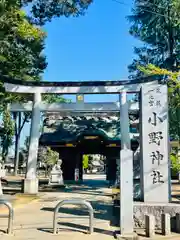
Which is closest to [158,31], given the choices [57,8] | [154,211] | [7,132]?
[57,8]

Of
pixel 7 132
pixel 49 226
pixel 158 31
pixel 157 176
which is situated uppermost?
pixel 158 31

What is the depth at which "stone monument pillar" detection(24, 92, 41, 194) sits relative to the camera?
14.6 m

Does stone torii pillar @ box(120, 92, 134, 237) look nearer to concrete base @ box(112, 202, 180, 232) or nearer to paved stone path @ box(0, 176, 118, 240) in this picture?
paved stone path @ box(0, 176, 118, 240)

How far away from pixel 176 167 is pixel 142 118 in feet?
5.08

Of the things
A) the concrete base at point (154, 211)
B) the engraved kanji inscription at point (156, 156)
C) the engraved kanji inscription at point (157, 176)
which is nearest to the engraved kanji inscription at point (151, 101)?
the engraved kanji inscription at point (156, 156)

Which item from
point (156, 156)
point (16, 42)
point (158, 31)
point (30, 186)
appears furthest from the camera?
point (158, 31)

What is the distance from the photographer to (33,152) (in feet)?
50.3

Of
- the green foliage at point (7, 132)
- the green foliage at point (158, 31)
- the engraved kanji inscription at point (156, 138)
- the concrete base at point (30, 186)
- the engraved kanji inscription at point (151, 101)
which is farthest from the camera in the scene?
the green foliage at point (7, 132)

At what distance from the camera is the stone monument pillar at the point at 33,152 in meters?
14.6

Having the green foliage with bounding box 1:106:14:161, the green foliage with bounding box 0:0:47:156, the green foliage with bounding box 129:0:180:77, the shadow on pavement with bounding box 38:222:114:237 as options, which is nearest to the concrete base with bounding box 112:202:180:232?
the shadow on pavement with bounding box 38:222:114:237

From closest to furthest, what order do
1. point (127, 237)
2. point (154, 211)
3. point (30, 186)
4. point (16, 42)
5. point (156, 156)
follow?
point (127, 237)
point (154, 211)
point (156, 156)
point (16, 42)
point (30, 186)

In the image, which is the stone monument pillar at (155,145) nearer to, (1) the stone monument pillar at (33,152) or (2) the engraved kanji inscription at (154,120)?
(2) the engraved kanji inscription at (154,120)

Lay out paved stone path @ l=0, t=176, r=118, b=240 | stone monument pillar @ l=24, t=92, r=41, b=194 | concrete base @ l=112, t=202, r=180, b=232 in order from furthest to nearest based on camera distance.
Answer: stone monument pillar @ l=24, t=92, r=41, b=194, concrete base @ l=112, t=202, r=180, b=232, paved stone path @ l=0, t=176, r=118, b=240

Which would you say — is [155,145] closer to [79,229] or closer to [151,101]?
[151,101]
